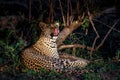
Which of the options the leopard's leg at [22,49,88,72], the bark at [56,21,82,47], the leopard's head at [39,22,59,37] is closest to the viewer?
the leopard's leg at [22,49,88,72]

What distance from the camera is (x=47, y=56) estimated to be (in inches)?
322

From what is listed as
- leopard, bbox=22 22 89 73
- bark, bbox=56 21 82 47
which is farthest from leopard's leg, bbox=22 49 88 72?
bark, bbox=56 21 82 47

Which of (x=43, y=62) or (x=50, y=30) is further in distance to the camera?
(x=50, y=30)

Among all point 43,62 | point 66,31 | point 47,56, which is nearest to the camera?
point 43,62

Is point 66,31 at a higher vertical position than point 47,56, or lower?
higher

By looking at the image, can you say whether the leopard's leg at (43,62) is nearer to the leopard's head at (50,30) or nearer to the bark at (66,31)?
the leopard's head at (50,30)

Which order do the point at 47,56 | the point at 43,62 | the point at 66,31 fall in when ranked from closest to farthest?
the point at 43,62, the point at 47,56, the point at 66,31

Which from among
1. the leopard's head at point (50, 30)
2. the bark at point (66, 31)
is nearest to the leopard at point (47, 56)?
the leopard's head at point (50, 30)

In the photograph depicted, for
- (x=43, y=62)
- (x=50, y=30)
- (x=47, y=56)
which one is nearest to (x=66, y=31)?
(x=50, y=30)

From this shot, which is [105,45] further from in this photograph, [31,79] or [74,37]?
[31,79]

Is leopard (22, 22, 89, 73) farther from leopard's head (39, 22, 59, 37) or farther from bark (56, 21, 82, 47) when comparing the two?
bark (56, 21, 82, 47)

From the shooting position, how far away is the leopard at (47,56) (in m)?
7.81

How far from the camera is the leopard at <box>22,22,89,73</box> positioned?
7809 mm

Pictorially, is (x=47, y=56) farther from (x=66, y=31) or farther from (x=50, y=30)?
(x=66, y=31)
